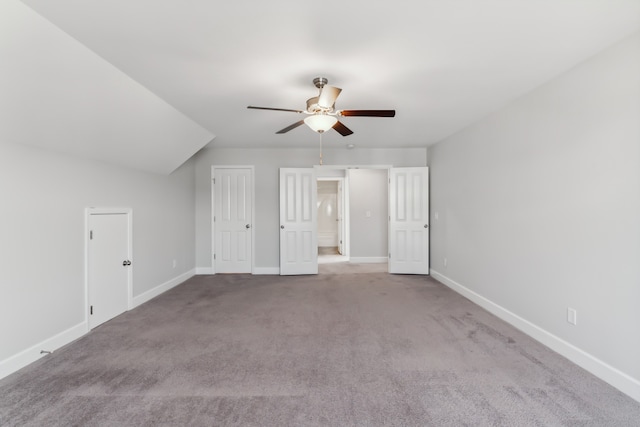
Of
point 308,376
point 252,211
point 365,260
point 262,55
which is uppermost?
point 262,55

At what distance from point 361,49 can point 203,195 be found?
169 inches

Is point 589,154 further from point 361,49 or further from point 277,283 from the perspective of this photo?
point 277,283

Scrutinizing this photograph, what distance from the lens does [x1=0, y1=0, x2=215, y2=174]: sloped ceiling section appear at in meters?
1.85

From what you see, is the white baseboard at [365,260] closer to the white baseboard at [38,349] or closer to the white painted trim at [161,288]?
the white painted trim at [161,288]

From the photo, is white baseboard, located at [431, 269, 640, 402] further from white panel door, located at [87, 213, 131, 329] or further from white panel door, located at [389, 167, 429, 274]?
white panel door, located at [87, 213, 131, 329]

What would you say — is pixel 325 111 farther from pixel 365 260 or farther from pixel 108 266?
pixel 365 260

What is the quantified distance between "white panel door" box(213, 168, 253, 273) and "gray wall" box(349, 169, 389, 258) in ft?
8.02

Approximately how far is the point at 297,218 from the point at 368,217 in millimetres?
2058

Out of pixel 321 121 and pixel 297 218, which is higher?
pixel 321 121

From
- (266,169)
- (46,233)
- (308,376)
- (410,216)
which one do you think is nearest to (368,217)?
(410,216)

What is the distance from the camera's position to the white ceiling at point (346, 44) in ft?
5.80

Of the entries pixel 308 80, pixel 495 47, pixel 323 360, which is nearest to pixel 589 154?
pixel 495 47

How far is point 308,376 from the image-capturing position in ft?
7.27

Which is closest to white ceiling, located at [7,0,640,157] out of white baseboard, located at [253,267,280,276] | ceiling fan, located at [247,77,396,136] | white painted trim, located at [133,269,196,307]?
ceiling fan, located at [247,77,396,136]
